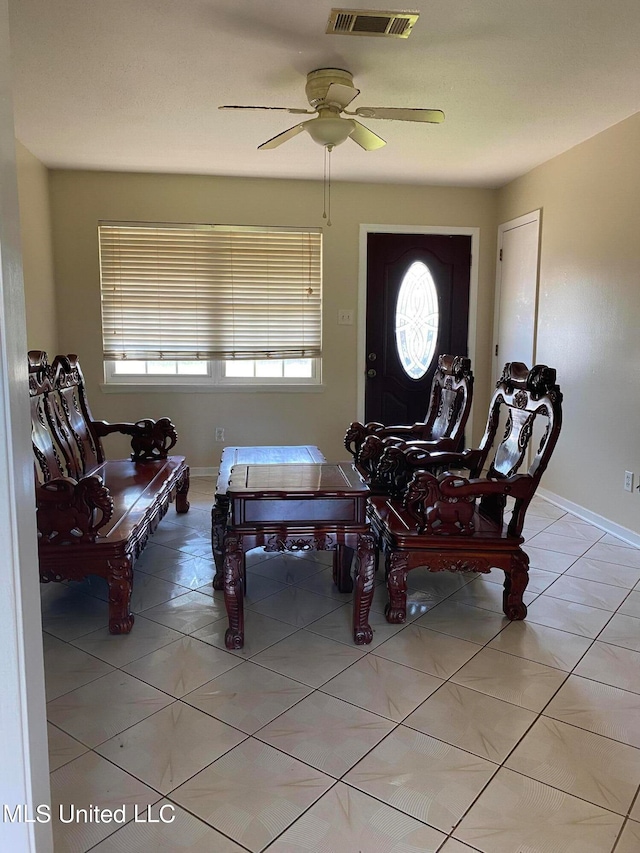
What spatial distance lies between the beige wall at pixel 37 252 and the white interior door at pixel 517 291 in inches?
145

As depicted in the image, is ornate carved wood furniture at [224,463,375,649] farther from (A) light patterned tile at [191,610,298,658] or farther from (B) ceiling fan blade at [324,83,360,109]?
(B) ceiling fan blade at [324,83,360,109]

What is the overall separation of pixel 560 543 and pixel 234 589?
86.6 inches

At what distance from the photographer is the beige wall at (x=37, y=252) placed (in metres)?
A: 4.10

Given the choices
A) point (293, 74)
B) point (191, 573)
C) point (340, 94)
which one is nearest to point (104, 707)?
point (191, 573)

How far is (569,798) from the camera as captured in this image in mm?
1571

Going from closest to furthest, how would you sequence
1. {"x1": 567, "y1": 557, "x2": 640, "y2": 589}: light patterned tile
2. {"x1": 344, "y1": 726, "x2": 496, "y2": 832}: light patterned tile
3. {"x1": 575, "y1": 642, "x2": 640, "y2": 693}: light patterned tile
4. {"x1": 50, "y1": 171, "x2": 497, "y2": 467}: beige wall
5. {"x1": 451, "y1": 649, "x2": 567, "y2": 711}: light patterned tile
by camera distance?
{"x1": 344, "y1": 726, "x2": 496, "y2": 832}: light patterned tile < {"x1": 451, "y1": 649, "x2": 567, "y2": 711}: light patterned tile < {"x1": 575, "y1": 642, "x2": 640, "y2": 693}: light patterned tile < {"x1": 567, "y1": 557, "x2": 640, "y2": 589}: light patterned tile < {"x1": 50, "y1": 171, "x2": 497, "y2": 467}: beige wall

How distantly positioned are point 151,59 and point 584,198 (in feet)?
9.23

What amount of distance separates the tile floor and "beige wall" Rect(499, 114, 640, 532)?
1.15 metres

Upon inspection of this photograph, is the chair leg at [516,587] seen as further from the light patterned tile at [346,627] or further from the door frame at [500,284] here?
the door frame at [500,284]

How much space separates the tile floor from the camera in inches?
58.2

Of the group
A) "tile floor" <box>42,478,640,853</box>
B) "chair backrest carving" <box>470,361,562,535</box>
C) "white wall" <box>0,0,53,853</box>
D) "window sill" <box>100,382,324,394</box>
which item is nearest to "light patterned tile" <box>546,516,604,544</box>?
"tile floor" <box>42,478,640,853</box>

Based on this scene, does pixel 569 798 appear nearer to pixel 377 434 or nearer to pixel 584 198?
pixel 377 434

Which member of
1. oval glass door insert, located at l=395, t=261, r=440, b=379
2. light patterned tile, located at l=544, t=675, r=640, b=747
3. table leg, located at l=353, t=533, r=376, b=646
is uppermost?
oval glass door insert, located at l=395, t=261, r=440, b=379

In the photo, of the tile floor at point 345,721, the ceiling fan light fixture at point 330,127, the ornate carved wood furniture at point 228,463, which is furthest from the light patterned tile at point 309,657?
the ceiling fan light fixture at point 330,127
